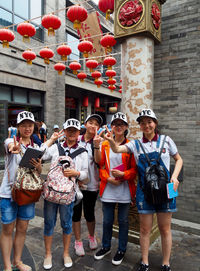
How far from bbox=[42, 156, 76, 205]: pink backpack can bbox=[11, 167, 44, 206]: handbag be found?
0.12m

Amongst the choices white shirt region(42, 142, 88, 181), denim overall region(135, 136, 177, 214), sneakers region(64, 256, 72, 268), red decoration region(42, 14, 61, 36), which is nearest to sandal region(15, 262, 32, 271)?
sneakers region(64, 256, 72, 268)

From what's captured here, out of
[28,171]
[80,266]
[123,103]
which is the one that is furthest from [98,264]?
[123,103]

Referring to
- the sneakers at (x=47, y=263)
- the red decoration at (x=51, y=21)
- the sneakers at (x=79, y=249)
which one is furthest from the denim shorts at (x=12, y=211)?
the red decoration at (x=51, y=21)

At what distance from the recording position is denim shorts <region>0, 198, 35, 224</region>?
2.29 meters

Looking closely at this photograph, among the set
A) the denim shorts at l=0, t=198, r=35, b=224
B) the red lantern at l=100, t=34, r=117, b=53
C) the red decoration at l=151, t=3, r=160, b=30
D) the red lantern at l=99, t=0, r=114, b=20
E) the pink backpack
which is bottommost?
the denim shorts at l=0, t=198, r=35, b=224

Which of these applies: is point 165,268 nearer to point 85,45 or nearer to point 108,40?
point 108,40

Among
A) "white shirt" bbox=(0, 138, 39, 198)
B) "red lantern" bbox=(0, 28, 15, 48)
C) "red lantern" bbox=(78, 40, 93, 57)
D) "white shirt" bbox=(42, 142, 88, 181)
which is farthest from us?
"red lantern" bbox=(78, 40, 93, 57)

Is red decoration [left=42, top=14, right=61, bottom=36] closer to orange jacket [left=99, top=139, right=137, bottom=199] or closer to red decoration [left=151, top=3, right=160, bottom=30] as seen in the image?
red decoration [left=151, top=3, right=160, bottom=30]

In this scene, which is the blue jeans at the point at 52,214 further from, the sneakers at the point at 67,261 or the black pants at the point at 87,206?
the sneakers at the point at 67,261

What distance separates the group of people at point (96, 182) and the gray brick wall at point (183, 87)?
149 cm

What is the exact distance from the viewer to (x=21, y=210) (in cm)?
239

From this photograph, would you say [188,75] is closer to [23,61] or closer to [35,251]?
[35,251]

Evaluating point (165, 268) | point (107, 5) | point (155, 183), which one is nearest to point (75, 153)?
point (155, 183)

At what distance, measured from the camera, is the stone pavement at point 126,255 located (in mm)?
2668
